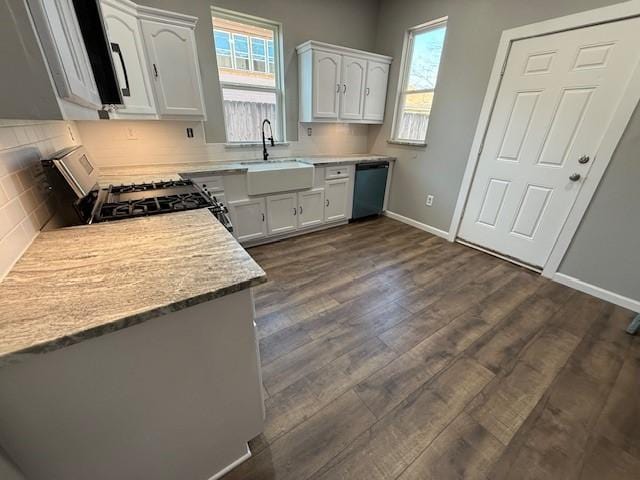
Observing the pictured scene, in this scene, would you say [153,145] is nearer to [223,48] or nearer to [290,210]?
[223,48]

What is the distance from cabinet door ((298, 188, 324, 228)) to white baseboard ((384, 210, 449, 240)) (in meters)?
1.23

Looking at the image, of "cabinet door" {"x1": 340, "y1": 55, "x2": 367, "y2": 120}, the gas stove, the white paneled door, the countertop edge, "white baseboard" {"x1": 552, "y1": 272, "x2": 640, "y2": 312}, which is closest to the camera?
the countertop edge

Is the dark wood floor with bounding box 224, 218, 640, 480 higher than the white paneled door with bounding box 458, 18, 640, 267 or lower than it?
lower

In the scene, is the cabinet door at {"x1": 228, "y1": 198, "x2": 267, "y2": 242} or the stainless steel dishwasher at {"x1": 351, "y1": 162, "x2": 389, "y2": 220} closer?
the cabinet door at {"x1": 228, "y1": 198, "x2": 267, "y2": 242}

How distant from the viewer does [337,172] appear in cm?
324

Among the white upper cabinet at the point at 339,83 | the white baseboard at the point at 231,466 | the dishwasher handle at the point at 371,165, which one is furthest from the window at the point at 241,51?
the white baseboard at the point at 231,466

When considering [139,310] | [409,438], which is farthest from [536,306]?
[139,310]

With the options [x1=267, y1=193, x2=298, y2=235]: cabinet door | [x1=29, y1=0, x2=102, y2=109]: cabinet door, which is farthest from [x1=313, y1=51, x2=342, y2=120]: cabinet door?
[x1=29, y1=0, x2=102, y2=109]: cabinet door

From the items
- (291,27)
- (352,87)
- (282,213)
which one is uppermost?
(291,27)

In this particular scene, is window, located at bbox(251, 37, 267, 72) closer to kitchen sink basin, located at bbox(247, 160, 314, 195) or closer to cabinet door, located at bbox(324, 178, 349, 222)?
kitchen sink basin, located at bbox(247, 160, 314, 195)

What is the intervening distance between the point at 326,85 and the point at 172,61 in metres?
1.60

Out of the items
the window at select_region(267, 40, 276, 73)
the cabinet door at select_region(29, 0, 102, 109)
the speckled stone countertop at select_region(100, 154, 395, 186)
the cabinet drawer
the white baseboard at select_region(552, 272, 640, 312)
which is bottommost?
the white baseboard at select_region(552, 272, 640, 312)

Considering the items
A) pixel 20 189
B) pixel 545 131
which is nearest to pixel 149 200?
pixel 20 189

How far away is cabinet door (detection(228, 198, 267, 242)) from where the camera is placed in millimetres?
2676
